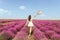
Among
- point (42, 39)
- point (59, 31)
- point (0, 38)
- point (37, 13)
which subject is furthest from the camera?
point (59, 31)

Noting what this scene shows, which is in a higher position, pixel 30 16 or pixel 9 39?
pixel 30 16

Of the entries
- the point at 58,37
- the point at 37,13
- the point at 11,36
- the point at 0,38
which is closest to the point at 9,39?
the point at 11,36

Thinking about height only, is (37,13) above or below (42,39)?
above

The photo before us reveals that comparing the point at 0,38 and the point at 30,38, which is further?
the point at 30,38

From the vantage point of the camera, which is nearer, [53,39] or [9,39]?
[53,39]

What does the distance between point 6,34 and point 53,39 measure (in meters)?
2.90

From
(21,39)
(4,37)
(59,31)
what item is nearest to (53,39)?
(21,39)

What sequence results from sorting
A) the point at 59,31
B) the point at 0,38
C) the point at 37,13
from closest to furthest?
the point at 0,38 < the point at 37,13 < the point at 59,31

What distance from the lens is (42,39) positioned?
392 inches

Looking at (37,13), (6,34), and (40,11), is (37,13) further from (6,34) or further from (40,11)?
(6,34)

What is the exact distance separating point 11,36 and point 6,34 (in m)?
0.58

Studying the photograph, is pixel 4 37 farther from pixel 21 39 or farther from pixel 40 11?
pixel 40 11

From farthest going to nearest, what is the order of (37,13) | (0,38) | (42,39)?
(37,13), (0,38), (42,39)

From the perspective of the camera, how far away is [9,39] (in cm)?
1232
